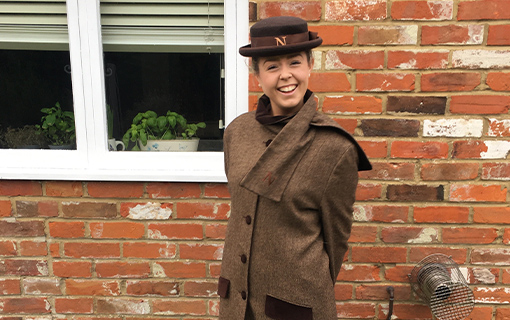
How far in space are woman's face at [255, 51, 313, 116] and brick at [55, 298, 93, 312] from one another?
1617 millimetres

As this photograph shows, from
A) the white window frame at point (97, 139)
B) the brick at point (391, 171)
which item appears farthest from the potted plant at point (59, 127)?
the brick at point (391, 171)

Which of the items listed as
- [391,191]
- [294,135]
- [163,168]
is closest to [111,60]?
[163,168]

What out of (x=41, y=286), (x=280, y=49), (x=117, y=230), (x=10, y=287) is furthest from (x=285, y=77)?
(x=10, y=287)

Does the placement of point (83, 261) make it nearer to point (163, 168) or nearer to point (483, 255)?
point (163, 168)

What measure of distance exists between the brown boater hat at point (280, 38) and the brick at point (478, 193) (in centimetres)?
113

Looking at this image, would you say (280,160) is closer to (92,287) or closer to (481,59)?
(481,59)

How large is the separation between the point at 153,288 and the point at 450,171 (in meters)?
1.64

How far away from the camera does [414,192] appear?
1961 millimetres

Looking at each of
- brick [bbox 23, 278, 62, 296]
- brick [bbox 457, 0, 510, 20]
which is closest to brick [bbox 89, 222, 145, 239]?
brick [bbox 23, 278, 62, 296]

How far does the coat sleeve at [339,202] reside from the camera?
4.35ft

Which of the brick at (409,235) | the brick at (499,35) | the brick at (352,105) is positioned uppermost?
the brick at (499,35)

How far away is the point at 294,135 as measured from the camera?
4.30 ft

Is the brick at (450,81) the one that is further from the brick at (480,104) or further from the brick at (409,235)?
the brick at (409,235)

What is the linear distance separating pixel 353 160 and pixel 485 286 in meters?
1.28
